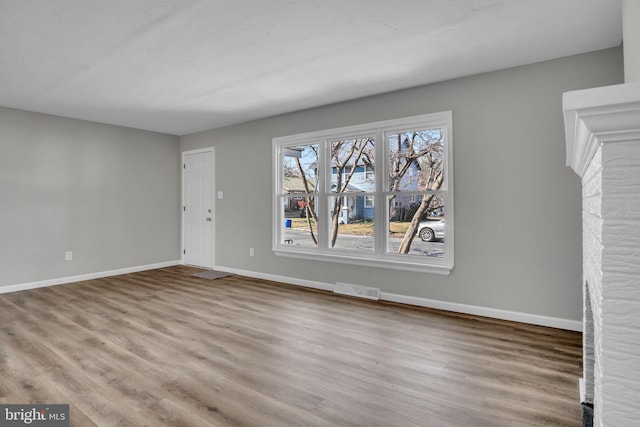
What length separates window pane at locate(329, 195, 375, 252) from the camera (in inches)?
170

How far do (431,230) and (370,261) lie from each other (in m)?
0.81

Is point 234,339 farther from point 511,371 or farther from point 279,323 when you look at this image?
point 511,371

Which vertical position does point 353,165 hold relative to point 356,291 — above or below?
above

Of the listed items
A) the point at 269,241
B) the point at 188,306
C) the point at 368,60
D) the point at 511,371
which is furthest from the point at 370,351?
the point at 269,241

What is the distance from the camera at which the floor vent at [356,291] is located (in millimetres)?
4129

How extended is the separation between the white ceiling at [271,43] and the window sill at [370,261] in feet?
6.36

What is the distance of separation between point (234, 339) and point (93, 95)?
3.34 m

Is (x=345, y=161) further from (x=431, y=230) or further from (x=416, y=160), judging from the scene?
(x=431, y=230)

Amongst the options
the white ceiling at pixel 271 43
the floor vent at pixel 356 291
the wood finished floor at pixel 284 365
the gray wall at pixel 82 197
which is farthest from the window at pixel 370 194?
the gray wall at pixel 82 197

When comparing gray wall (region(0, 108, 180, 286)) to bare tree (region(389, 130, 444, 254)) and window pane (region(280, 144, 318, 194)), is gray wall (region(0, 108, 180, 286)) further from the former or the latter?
bare tree (region(389, 130, 444, 254))

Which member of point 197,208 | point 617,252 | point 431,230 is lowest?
point 431,230

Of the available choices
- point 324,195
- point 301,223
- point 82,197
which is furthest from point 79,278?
point 324,195

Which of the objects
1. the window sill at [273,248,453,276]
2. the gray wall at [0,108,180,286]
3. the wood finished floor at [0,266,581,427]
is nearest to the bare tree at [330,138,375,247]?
the window sill at [273,248,453,276]

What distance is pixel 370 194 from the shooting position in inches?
167
